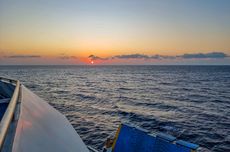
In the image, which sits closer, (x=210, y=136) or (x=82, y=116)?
(x=210, y=136)

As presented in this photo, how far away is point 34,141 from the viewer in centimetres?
248

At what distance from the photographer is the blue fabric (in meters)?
8.68

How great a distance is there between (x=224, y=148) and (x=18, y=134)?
19.4 m

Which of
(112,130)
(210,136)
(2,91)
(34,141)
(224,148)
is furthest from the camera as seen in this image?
(112,130)

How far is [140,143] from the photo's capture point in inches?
380

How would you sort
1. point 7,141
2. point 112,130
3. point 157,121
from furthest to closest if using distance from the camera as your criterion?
point 157,121
point 112,130
point 7,141

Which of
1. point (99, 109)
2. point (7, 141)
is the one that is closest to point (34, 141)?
point (7, 141)

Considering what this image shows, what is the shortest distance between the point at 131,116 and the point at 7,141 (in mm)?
26201

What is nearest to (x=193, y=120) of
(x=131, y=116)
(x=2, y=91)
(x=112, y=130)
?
(x=131, y=116)

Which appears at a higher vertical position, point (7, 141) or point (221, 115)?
point (7, 141)

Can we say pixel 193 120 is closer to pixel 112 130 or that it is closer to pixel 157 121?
pixel 157 121

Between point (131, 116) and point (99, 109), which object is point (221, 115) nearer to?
point (131, 116)

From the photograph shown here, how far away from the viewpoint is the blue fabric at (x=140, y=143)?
868 centimetres

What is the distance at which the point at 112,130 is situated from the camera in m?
22.4
